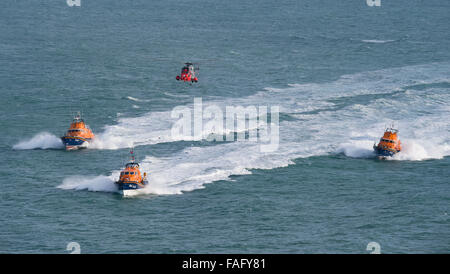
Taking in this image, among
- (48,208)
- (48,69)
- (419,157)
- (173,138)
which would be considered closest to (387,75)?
(419,157)

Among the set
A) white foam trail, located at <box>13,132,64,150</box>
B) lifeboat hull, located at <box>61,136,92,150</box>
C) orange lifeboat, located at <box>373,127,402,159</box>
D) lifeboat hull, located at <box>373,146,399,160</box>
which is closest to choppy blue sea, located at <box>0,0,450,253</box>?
white foam trail, located at <box>13,132,64,150</box>

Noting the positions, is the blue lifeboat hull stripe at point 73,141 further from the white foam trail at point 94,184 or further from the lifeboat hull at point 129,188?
the lifeboat hull at point 129,188

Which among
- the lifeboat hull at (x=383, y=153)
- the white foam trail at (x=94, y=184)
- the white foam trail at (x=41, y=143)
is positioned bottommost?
the white foam trail at (x=94, y=184)

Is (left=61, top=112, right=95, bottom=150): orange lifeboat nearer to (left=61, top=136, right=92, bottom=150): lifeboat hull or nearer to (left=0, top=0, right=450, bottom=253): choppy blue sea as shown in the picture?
(left=61, top=136, right=92, bottom=150): lifeboat hull

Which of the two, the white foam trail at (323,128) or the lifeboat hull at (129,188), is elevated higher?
the white foam trail at (323,128)

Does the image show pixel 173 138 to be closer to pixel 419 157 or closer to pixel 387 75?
pixel 419 157

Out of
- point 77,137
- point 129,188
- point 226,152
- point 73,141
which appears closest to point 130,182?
point 129,188

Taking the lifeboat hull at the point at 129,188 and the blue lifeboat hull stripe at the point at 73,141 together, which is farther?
the blue lifeboat hull stripe at the point at 73,141

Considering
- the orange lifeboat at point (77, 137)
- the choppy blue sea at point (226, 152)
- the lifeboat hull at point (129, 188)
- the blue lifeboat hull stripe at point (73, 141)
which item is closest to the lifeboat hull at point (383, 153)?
the choppy blue sea at point (226, 152)

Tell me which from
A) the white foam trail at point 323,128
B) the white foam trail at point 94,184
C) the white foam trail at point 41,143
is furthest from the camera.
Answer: the white foam trail at point 41,143

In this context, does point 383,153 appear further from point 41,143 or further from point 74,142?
point 41,143
